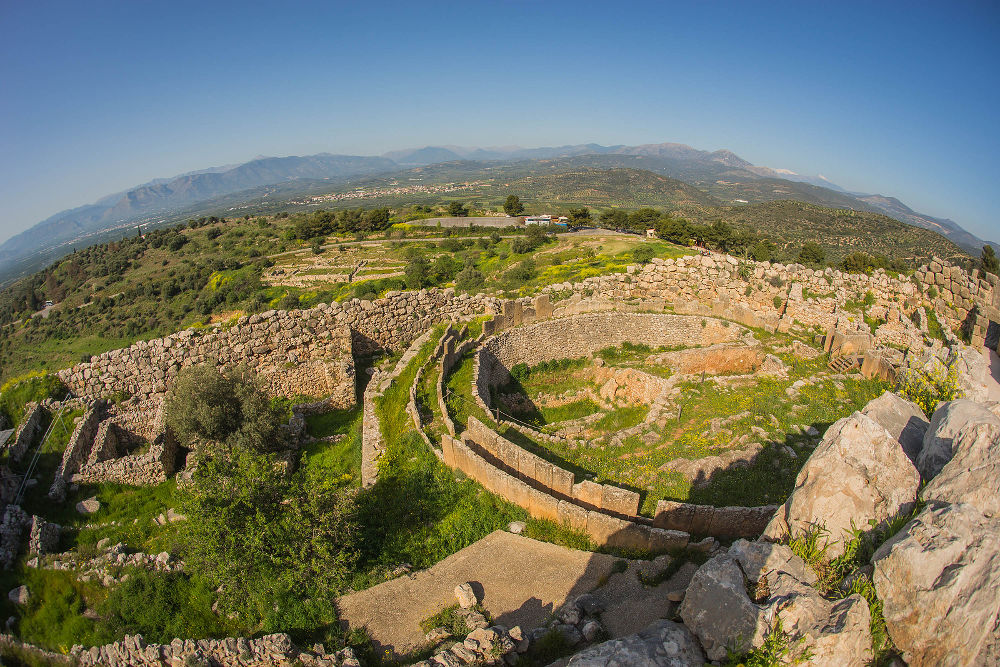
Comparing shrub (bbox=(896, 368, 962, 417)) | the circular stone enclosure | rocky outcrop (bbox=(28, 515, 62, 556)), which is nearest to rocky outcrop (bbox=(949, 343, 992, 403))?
shrub (bbox=(896, 368, 962, 417))

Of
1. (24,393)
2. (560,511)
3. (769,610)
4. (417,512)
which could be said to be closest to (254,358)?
(24,393)

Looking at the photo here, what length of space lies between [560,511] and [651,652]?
493cm

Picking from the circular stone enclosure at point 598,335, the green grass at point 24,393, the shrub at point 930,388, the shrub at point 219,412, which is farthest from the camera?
the circular stone enclosure at point 598,335

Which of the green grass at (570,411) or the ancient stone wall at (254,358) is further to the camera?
the green grass at (570,411)

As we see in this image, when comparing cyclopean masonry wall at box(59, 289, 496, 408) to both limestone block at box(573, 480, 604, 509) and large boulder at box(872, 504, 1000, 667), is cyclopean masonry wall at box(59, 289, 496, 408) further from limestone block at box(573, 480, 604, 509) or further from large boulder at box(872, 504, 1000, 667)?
large boulder at box(872, 504, 1000, 667)

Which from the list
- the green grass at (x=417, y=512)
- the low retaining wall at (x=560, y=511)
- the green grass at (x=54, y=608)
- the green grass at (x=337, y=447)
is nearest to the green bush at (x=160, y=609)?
the green grass at (x=54, y=608)

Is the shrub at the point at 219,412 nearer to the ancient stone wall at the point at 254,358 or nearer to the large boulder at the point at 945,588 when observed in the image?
the ancient stone wall at the point at 254,358

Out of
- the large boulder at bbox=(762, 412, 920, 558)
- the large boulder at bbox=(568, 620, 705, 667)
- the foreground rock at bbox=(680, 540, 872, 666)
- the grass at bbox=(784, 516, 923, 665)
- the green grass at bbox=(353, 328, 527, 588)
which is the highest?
→ the large boulder at bbox=(762, 412, 920, 558)

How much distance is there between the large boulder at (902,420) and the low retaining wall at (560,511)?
379 cm

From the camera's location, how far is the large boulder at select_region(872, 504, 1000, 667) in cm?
367

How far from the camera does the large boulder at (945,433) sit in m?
5.30

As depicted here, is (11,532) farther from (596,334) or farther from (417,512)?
(596,334)

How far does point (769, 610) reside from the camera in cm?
456

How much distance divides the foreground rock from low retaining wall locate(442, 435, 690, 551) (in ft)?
11.5
